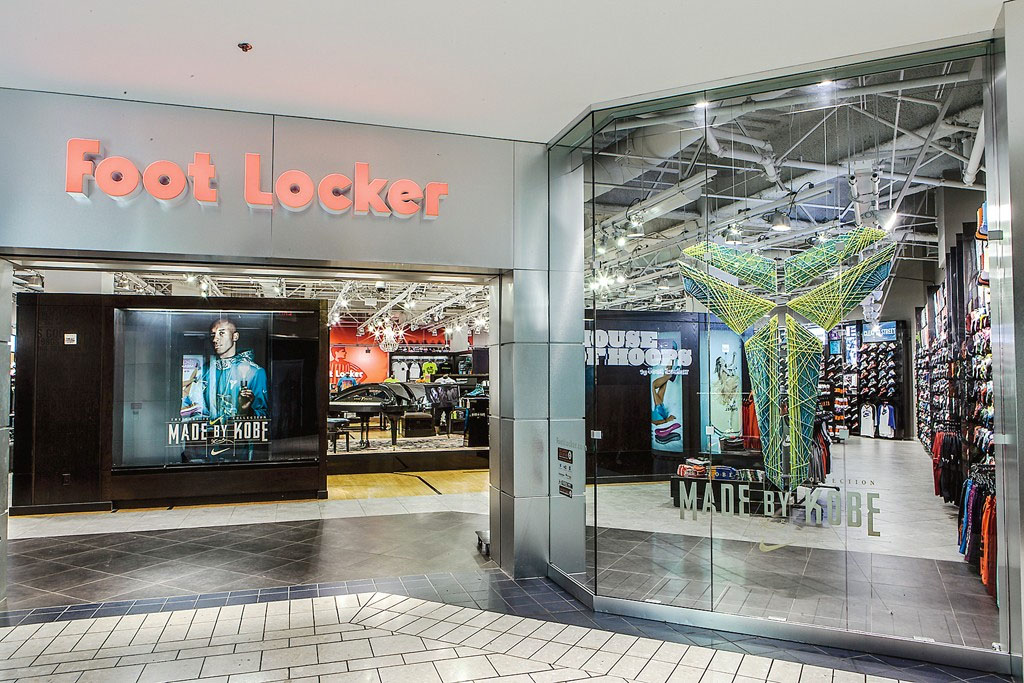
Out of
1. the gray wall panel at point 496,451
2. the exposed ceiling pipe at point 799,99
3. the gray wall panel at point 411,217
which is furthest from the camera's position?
the gray wall panel at point 496,451

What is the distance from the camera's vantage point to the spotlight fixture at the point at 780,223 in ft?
13.6

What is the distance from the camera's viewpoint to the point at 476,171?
530cm

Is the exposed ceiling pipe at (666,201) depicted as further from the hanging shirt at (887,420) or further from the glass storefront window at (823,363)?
the hanging shirt at (887,420)

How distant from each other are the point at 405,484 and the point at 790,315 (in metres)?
6.98

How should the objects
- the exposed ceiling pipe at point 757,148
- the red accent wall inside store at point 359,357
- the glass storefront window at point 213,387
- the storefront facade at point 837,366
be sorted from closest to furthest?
the storefront facade at point 837,366
the exposed ceiling pipe at point 757,148
the glass storefront window at point 213,387
the red accent wall inside store at point 359,357

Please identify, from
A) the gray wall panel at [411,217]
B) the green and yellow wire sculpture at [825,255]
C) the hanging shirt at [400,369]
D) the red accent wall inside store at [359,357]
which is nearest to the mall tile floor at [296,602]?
the green and yellow wire sculpture at [825,255]

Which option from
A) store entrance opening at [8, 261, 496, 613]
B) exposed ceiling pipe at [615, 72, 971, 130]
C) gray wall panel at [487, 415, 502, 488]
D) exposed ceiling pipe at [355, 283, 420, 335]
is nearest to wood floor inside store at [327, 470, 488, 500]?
store entrance opening at [8, 261, 496, 613]

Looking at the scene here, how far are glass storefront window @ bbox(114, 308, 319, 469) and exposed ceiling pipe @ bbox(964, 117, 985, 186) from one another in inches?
285

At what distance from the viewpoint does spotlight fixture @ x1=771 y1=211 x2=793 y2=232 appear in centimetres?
415

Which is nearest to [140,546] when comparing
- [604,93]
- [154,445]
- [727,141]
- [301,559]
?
[301,559]

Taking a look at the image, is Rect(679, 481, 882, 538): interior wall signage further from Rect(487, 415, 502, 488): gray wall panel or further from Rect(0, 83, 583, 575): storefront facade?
Rect(487, 415, 502, 488): gray wall panel

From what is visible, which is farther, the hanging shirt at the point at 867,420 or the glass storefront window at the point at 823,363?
the hanging shirt at the point at 867,420

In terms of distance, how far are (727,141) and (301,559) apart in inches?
184

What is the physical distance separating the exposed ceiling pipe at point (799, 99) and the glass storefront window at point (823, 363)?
0.04 ft
